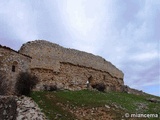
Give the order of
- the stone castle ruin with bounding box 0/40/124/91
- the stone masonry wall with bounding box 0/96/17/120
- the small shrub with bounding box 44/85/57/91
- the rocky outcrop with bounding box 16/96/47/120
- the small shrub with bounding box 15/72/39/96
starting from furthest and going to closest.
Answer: the small shrub with bounding box 44/85/57/91, the stone castle ruin with bounding box 0/40/124/91, the small shrub with bounding box 15/72/39/96, the stone masonry wall with bounding box 0/96/17/120, the rocky outcrop with bounding box 16/96/47/120

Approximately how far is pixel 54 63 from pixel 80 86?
111 inches

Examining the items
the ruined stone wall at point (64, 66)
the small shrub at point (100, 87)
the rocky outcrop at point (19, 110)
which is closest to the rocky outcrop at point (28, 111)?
the rocky outcrop at point (19, 110)

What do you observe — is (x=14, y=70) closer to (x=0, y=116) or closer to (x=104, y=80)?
(x=0, y=116)

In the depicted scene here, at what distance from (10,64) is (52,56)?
4072 mm

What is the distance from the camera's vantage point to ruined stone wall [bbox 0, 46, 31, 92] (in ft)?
48.5

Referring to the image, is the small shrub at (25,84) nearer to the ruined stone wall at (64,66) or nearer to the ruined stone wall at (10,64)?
the ruined stone wall at (10,64)

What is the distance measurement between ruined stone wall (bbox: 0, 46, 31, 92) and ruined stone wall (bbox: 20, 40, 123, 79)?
1553mm

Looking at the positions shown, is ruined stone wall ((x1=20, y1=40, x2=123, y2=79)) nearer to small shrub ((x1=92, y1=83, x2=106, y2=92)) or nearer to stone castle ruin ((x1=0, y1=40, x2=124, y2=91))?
stone castle ruin ((x1=0, y1=40, x2=124, y2=91))

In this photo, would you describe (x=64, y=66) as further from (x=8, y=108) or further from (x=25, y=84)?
(x=8, y=108)

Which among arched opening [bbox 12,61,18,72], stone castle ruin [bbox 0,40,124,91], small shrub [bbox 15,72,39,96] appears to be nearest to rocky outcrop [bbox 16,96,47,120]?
small shrub [bbox 15,72,39,96]

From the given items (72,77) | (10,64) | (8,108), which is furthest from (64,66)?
(8,108)

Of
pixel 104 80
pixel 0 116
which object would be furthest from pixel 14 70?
pixel 104 80

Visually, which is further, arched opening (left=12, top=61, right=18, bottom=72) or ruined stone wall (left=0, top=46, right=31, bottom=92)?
arched opening (left=12, top=61, right=18, bottom=72)

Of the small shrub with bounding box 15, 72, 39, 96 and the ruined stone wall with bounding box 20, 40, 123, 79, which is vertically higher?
the ruined stone wall with bounding box 20, 40, 123, 79
